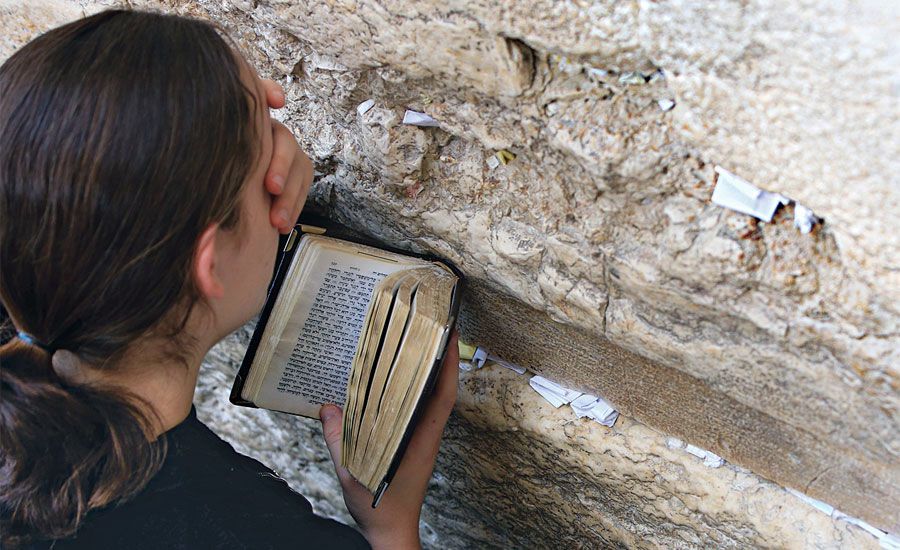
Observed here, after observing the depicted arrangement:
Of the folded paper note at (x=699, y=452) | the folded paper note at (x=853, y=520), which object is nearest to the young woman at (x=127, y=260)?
the folded paper note at (x=699, y=452)

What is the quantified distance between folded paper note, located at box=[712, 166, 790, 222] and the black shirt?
672 mm

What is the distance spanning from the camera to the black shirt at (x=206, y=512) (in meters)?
0.89

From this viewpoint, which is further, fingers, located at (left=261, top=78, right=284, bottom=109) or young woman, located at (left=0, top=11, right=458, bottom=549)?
fingers, located at (left=261, top=78, right=284, bottom=109)

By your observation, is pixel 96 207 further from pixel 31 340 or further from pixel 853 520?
pixel 853 520

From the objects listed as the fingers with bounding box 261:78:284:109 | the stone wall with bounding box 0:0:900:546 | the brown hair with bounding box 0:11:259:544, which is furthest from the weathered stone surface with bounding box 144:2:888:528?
the brown hair with bounding box 0:11:259:544

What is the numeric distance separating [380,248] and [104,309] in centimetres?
39

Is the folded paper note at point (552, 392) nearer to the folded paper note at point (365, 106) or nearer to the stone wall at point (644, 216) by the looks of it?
the stone wall at point (644, 216)

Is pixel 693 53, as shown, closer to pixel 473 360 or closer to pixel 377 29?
pixel 377 29

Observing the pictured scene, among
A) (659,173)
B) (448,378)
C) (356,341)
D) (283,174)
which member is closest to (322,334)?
(356,341)

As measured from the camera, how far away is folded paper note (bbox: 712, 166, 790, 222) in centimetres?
71

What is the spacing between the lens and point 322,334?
1.07 m

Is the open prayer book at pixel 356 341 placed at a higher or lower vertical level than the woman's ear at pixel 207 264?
lower

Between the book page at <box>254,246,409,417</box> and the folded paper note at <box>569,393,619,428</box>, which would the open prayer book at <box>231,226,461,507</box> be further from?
the folded paper note at <box>569,393,619,428</box>

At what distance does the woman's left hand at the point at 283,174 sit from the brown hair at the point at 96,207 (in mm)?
48
